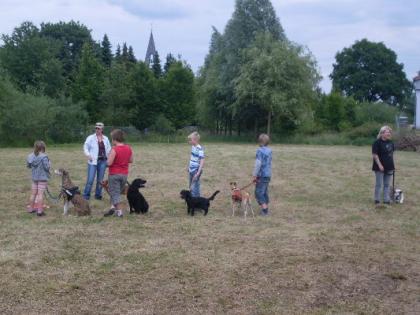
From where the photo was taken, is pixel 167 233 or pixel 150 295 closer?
pixel 150 295

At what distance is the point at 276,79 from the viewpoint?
119 feet

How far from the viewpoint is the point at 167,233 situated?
8.20m

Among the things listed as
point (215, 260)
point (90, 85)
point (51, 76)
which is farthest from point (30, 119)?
point (215, 260)

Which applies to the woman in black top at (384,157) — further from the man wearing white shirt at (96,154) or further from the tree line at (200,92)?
the tree line at (200,92)

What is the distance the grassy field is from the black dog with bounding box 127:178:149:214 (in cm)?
25

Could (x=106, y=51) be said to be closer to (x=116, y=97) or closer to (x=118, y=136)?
(x=116, y=97)

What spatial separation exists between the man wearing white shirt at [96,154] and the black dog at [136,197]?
1684 mm

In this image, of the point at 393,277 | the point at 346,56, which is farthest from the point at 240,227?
the point at 346,56

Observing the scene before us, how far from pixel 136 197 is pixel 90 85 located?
107 ft

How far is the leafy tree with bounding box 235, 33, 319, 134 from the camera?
36.1 metres

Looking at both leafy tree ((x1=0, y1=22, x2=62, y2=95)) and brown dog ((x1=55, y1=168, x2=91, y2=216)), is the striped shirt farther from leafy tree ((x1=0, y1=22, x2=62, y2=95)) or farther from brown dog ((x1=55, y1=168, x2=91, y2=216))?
leafy tree ((x1=0, y1=22, x2=62, y2=95))

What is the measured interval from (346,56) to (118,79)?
4059 cm

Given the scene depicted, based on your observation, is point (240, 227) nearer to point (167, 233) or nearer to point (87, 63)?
point (167, 233)

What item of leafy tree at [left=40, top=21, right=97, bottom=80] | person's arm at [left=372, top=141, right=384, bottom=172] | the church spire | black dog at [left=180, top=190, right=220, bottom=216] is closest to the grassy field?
black dog at [left=180, top=190, right=220, bottom=216]
